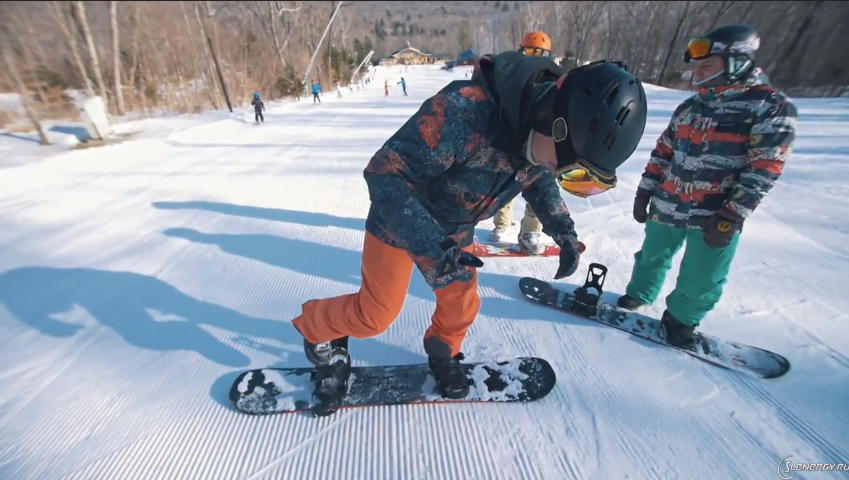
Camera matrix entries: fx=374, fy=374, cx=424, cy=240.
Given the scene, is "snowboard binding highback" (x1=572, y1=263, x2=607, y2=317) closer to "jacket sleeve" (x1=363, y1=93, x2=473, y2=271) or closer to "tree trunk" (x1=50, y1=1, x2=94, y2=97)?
"jacket sleeve" (x1=363, y1=93, x2=473, y2=271)

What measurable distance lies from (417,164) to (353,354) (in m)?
1.42

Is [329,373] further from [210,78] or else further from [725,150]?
[210,78]

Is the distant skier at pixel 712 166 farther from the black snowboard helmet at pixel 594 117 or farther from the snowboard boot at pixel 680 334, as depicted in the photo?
the black snowboard helmet at pixel 594 117

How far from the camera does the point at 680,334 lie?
7.30 ft

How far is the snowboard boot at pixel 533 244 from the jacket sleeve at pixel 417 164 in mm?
2326

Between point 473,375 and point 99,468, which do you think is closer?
point 99,468

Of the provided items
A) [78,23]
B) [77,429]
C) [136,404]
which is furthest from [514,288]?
[78,23]

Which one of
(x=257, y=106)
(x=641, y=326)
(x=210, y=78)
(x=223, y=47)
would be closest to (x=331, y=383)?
(x=641, y=326)

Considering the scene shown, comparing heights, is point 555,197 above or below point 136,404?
above

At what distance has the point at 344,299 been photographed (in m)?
1.66

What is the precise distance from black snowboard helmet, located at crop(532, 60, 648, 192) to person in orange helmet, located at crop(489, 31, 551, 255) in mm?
2126

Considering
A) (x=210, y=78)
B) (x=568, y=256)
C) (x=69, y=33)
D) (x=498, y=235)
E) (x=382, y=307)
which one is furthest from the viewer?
(x=210, y=78)

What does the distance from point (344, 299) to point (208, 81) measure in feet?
69.1

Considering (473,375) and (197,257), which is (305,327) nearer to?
(473,375)
